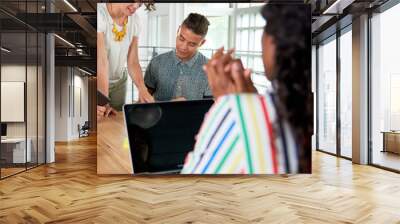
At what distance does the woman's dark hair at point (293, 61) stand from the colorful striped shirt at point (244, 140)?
180 mm

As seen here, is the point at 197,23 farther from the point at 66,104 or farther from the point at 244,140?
the point at 66,104

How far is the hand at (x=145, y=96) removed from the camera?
5.17m

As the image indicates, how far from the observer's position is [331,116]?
9.71 m

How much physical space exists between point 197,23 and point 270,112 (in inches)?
68.9

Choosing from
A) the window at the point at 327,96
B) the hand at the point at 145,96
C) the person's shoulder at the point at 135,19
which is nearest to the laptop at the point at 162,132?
the hand at the point at 145,96

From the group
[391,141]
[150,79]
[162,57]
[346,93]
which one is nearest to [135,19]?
[162,57]

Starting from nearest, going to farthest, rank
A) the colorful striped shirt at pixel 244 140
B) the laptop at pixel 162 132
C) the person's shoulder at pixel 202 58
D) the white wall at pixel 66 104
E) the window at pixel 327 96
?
the colorful striped shirt at pixel 244 140 → the laptop at pixel 162 132 → the person's shoulder at pixel 202 58 → the window at pixel 327 96 → the white wall at pixel 66 104

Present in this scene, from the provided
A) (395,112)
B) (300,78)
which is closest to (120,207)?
(300,78)

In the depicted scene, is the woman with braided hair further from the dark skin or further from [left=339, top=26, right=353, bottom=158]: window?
[left=339, top=26, right=353, bottom=158]: window

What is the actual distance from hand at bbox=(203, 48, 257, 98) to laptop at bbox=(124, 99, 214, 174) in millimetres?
285

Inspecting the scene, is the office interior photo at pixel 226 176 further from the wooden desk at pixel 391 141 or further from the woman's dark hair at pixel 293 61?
the woman's dark hair at pixel 293 61

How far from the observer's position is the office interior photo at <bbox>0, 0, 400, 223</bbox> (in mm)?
4086

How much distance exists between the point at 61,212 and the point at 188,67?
7.71 ft

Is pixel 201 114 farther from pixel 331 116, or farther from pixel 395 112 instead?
pixel 331 116
